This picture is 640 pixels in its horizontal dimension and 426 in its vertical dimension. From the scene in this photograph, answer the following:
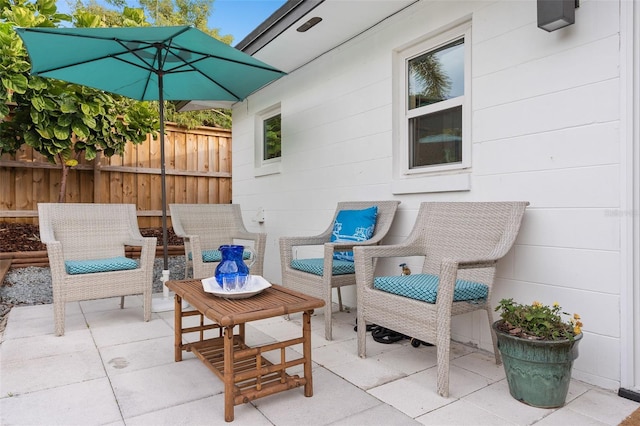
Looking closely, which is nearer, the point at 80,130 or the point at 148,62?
the point at 148,62

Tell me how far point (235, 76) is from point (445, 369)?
281 cm

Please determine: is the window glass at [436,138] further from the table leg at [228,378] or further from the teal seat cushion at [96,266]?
the teal seat cushion at [96,266]

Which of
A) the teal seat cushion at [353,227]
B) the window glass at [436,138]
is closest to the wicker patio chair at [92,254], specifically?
the teal seat cushion at [353,227]

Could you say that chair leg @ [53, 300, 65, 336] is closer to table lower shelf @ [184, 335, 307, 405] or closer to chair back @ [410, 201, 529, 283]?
table lower shelf @ [184, 335, 307, 405]

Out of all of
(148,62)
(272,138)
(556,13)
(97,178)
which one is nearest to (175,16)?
(97,178)

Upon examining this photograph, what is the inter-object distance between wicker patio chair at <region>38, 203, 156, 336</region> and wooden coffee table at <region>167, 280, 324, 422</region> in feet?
3.68

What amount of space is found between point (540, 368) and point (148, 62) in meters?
3.62

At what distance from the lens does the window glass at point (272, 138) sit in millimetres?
5012

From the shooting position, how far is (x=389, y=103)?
10.7 feet

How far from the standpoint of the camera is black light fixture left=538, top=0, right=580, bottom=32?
2.01 m

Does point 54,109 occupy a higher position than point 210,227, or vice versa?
point 54,109

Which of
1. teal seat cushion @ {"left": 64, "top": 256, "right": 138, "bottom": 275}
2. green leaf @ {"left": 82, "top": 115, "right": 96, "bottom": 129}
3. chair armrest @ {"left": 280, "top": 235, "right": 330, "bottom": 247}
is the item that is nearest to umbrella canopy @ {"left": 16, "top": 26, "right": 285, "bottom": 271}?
green leaf @ {"left": 82, "top": 115, "right": 96, "bottom": 129}

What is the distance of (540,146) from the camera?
2.29m

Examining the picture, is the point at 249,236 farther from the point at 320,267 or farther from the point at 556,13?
the point at 556,13
